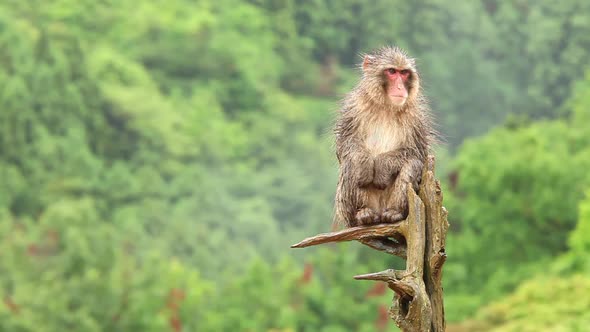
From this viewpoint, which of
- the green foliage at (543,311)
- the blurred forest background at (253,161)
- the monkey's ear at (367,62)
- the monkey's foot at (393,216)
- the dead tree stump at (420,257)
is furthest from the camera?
the blurred forest background at (253,161)

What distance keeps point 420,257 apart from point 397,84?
1.05 metres

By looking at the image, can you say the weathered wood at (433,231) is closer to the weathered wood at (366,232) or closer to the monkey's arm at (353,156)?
the weathered wood at (366,232)

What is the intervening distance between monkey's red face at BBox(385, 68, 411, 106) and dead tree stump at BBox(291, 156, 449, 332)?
407 millimetres

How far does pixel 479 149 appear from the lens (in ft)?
111

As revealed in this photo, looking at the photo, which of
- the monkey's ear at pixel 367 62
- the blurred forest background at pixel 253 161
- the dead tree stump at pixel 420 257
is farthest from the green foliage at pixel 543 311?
the monkey's ear at pixel 367 62

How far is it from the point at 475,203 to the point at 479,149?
1485 mm

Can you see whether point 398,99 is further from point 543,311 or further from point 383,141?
point 543,311

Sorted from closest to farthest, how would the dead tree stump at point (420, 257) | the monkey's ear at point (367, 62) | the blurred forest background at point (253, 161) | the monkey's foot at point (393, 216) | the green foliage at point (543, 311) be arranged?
the dead tree stump at point (420, 257) → the monkey's foot at point (393, 216) → the monkey's ear at point (367, 62) → the green foliage at point (543, 311) → the blurred forest background at point (253, 161)

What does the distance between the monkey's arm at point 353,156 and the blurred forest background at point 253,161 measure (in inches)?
346

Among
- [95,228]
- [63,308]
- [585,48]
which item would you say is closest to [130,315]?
[63,308]

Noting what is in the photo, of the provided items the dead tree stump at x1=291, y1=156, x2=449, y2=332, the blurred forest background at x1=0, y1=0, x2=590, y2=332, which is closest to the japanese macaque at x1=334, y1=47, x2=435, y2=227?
the dead tree stump at x1=291, y1=156, x2=449, y2=332

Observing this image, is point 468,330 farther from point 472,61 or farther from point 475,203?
point 472,61

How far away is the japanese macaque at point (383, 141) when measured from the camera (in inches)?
339

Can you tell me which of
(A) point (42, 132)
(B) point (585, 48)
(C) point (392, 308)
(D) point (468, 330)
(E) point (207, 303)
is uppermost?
(B) point (585, 48)
